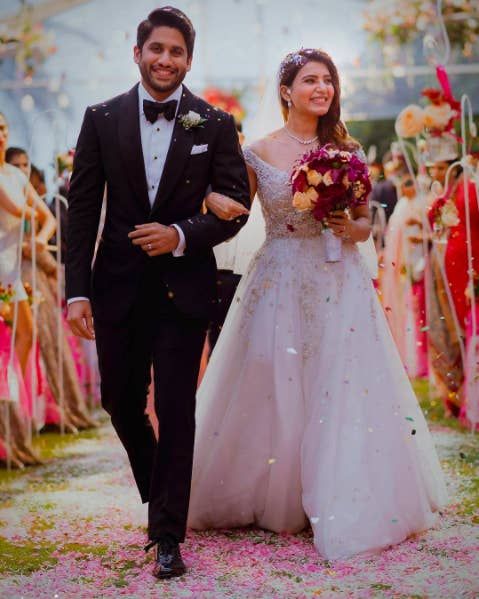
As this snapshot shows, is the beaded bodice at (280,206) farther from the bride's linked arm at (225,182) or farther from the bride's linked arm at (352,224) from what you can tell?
the bride's linked arm at (225,182)

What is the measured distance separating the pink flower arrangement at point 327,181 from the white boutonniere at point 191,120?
0.52 m

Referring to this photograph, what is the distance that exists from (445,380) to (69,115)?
471cm

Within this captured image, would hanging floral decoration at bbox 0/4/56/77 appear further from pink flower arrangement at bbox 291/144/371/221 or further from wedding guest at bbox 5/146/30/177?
pink flower arrangement at bbox 291/144/371/221

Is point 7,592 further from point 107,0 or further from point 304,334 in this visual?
point 107,0

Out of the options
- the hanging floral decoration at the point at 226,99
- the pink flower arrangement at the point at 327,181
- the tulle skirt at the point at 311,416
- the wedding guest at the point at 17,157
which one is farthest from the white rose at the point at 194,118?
the hanging floral decoration at the point at 226,99

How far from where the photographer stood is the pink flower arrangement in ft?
11.8

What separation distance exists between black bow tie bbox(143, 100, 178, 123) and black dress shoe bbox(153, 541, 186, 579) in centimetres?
145

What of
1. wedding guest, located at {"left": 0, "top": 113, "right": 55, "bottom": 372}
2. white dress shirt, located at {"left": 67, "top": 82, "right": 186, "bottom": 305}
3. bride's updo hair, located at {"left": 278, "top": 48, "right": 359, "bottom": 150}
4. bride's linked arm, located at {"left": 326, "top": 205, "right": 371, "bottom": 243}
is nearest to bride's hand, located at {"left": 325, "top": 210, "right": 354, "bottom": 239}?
bride's linked arm, located at {"left": 326, "top": 205, "right": 371, "bottom": 243}

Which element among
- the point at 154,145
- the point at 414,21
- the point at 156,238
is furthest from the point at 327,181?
the point at 414,21

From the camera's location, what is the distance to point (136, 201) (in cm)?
330

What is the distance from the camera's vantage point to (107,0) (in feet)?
33.3

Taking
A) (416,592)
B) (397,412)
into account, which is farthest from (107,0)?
(416,592)

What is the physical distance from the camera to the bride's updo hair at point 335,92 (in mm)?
3957

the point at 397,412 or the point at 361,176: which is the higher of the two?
the point at 361,176
